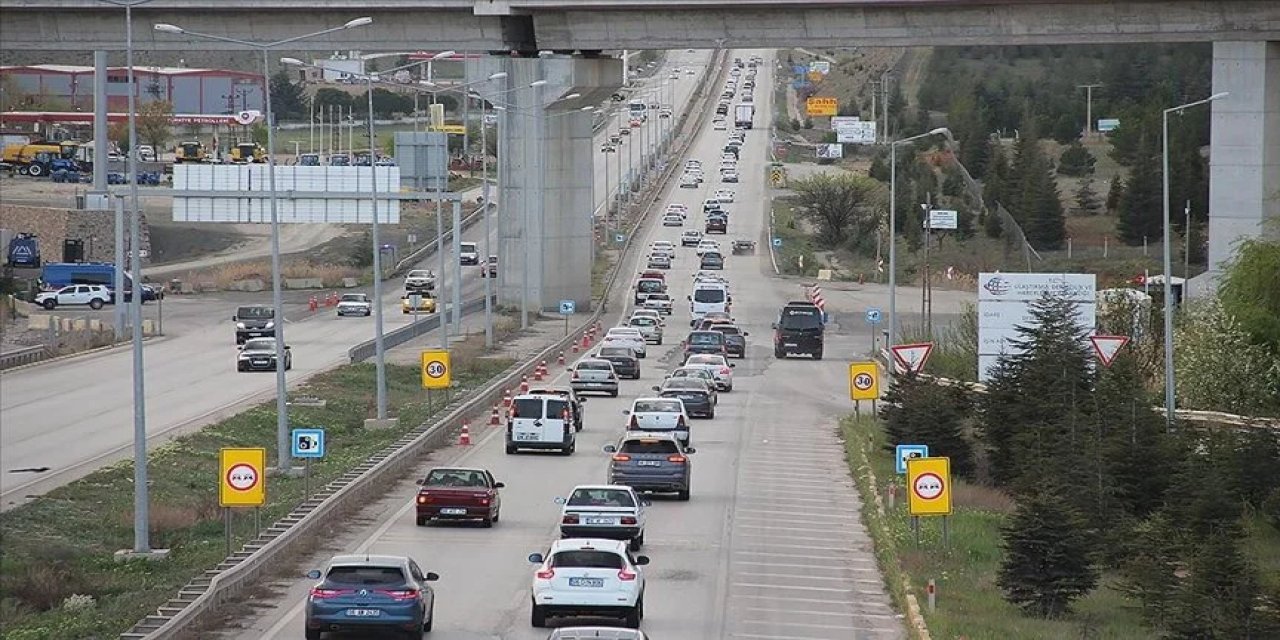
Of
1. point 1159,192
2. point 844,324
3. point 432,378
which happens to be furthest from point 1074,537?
point 1159,192

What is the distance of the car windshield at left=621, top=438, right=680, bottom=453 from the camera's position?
1617 inches

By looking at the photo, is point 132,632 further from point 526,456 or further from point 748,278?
point 748,278

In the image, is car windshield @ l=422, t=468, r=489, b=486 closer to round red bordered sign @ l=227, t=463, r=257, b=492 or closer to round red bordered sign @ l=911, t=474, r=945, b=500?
round red bordered sign @ l=227, t=463, r=257, b=492

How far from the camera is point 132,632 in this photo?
82.0ft

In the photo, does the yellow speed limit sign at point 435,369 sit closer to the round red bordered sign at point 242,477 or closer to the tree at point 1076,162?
the round red bordered sign at point 242,477

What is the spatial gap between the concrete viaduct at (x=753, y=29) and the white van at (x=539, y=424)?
26.1 m

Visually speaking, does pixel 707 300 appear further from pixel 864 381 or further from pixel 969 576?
pixel 969 576

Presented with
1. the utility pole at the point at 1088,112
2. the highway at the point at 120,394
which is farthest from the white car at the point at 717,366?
the utility pole at the point at 1088,112

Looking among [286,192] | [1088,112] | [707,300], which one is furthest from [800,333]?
[1088,112]

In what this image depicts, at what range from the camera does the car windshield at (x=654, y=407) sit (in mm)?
49312

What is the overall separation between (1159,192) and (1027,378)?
71686 mm

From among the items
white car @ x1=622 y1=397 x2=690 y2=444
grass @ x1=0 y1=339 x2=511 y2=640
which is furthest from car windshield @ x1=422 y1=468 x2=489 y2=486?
white car @ x1=622 y1=397 x2=690 y2=444

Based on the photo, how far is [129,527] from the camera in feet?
114

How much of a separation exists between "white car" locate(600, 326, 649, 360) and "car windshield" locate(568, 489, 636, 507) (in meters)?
40.3
